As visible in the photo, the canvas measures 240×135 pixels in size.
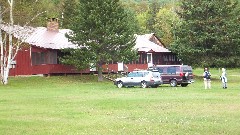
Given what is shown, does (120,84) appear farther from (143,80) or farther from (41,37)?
(41,37)

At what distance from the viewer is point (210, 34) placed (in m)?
52.6

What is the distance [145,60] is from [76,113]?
4773cm

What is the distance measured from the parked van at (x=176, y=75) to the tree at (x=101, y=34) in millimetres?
7754

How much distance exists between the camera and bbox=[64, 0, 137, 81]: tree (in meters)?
47.1

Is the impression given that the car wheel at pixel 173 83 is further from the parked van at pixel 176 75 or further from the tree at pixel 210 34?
the tree at pixel 210 34

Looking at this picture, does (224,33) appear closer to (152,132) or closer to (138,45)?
(138,45)

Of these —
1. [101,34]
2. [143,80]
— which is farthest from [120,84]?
[101,34]

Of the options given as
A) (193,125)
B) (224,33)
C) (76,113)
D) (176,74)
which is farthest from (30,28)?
(193,125)

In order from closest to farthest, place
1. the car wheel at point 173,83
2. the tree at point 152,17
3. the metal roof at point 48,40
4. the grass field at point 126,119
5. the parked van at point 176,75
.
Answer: the grass field at point 126,119, the parked van at point 176,75, the car wheel at point 173,83, the metal roof at point 48,40, the tree at point 152,17

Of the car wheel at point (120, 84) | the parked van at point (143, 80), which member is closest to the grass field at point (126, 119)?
the parked van at point (143, 80)

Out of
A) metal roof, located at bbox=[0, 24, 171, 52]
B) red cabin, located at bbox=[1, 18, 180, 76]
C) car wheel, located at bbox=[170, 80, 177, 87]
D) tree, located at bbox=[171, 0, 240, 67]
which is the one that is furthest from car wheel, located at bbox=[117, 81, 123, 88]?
tree, located at bbox=[171, 0, 240, 67]

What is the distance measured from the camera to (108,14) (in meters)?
47.9

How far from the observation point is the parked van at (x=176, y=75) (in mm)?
39594

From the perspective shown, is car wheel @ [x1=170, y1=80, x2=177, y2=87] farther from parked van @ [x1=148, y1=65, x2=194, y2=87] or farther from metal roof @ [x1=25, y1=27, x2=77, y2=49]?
metal roof @ [x1=25, y1=27, x2=77, y2=49]
